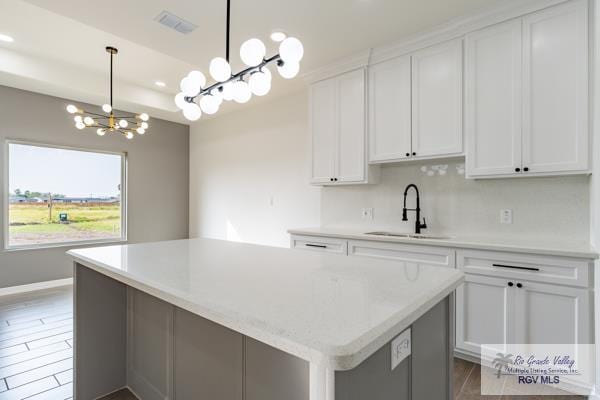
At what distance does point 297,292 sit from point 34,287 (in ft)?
16.1

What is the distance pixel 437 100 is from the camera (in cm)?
262

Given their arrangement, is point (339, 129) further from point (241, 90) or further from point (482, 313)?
point (482, 313)

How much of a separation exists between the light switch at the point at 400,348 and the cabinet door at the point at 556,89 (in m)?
1.98

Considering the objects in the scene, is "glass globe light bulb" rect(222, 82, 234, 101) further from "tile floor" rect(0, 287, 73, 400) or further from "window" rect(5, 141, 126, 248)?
"window" rect(5, 141, 126, 248)

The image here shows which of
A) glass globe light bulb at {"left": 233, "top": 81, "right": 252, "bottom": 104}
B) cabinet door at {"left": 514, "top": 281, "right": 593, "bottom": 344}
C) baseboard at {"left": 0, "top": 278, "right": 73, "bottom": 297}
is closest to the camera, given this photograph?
glass globe light bulb at {"left": 233, "top": 81, "right": 252, "bottom": 104}

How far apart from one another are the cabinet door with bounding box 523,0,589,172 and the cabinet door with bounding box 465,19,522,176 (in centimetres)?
6

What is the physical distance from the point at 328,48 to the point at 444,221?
2030mm

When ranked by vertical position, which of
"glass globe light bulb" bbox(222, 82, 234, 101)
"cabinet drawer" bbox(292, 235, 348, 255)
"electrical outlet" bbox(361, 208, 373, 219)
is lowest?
"cabinet drawer" bbox(292, 235, 348, 255)

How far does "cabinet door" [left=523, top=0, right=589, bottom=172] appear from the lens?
2.01 metres

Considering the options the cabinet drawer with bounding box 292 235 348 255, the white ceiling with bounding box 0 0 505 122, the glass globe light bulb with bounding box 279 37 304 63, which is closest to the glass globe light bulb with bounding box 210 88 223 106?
the glass globe light bulb with bounding box 279 37 304 63

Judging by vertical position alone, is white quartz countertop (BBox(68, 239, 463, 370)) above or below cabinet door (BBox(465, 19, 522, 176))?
below

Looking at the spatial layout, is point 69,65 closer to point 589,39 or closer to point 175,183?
point 175,183

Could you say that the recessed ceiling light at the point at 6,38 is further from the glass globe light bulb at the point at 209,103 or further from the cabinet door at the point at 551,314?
the cabinet door at the point at 551,314

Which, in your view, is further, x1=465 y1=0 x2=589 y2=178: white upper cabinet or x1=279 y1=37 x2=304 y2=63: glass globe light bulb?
x1=465 y1=0 x2=589 y2=178: white upper cabinet
